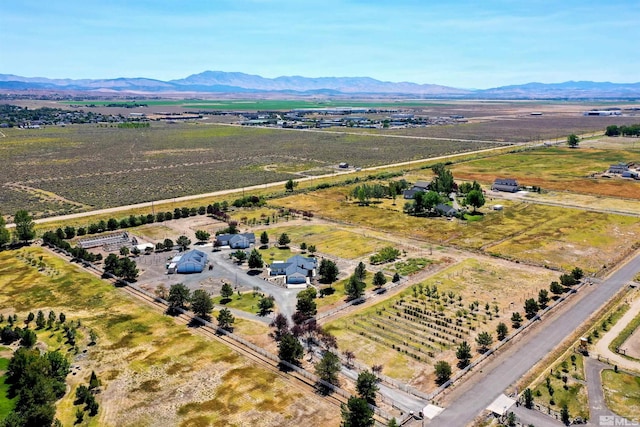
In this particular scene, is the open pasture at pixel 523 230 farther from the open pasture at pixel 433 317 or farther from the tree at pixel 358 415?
the tree at pixel 358 415

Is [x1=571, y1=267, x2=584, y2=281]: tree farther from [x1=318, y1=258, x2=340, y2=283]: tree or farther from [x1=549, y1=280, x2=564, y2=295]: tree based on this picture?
[x1=318, y1=258, x2=340, y2=283]: tree

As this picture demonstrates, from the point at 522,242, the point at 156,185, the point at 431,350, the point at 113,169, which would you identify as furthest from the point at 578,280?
the point at 113,169

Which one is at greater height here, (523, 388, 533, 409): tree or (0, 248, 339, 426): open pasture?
(523, 388, 533, 409): tree

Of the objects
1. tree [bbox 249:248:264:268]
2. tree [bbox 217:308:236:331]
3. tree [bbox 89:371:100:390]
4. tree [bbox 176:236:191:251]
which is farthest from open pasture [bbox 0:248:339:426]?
tree [bbox 176:236:191:251]

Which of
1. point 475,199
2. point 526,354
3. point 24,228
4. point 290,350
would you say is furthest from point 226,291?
point 475,199

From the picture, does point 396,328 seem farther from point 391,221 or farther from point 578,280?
point 391,221

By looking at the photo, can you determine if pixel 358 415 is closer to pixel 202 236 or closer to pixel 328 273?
pixel 328 273

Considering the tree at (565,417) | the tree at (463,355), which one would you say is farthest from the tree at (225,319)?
the tree at (565,417)
